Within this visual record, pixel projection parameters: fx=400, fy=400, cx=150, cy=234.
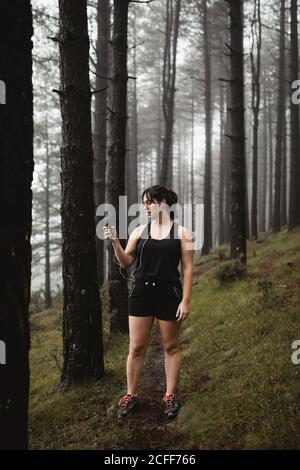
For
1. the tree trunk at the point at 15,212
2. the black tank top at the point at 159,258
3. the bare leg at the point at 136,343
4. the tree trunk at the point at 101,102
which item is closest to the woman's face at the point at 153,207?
the black tank top at the point at 159,258

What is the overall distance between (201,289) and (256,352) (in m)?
5.21

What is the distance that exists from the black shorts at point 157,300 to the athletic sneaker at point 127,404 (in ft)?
3.30

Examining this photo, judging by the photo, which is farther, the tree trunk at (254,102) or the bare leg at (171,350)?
the tree trunk at (254,102)

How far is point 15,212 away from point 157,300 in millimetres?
2021

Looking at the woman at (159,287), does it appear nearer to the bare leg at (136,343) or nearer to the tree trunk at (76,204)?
the bare leg at (136,343)

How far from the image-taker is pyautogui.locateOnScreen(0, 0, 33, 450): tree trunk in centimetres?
290

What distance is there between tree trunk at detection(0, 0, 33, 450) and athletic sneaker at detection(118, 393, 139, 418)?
1555 millimetres

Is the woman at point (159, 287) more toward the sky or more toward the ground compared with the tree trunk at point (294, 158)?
more toward the ground

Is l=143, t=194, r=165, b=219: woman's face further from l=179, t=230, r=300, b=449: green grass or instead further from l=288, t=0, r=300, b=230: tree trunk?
l=288, t=0, r=300, b=230: tree trunk

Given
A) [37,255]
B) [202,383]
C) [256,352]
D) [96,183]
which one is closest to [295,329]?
[256,352]

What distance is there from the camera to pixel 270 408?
390 centimetres

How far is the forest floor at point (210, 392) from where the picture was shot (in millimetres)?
3799

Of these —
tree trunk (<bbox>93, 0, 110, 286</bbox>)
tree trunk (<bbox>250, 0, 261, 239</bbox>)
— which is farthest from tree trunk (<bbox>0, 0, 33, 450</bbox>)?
tree trunk (<bbox>250, 0, 261, 239</bbox>)
